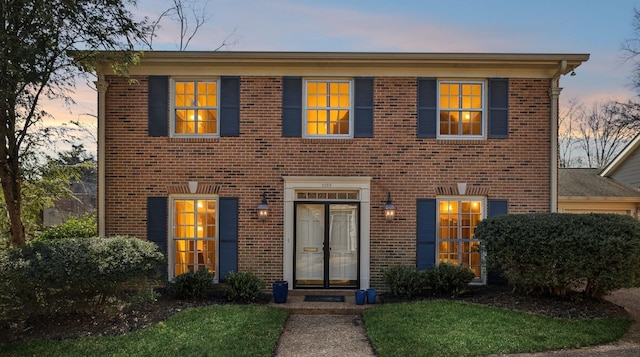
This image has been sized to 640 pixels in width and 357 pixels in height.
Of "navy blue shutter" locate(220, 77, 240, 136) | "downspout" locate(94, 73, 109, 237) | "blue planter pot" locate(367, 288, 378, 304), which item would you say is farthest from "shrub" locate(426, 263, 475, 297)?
"downspout" locate(94, 73, 109, 237)

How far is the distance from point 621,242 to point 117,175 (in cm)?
1002

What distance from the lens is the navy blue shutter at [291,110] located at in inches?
357

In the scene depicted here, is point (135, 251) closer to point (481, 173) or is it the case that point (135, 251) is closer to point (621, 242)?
point (481, 173)

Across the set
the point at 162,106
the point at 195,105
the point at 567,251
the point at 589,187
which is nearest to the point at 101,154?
the point at 162,106

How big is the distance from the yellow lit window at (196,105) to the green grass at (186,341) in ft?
13.9

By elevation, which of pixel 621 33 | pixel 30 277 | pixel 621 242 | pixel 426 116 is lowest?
pixel 30 277

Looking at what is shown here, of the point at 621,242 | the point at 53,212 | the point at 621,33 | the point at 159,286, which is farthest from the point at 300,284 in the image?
the point at 621,33

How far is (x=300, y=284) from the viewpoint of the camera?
9164mm

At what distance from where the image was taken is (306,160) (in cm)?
905

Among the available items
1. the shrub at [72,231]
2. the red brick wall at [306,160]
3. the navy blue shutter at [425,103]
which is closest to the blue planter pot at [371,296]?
the red brick wall at [306,160]

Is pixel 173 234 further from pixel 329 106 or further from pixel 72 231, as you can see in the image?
pixel 329 106

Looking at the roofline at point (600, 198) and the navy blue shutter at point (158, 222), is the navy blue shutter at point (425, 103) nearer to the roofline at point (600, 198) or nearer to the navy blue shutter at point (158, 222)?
the roofline at point (600, 198)

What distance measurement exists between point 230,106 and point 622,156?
1462cm

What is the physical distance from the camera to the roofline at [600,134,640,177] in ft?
48.0
